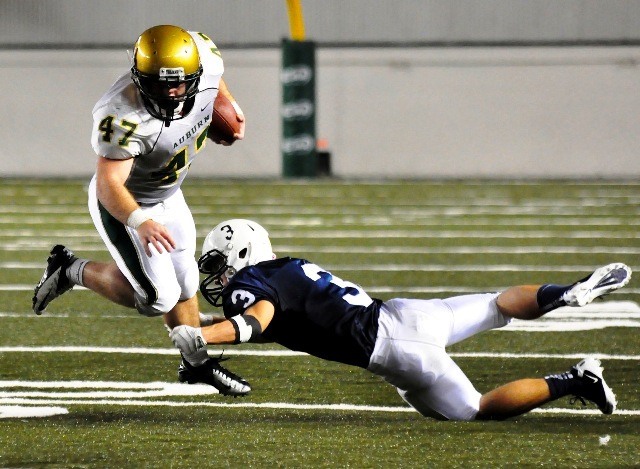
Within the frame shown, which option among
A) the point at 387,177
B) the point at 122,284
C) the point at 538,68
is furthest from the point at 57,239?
the point at 538,68

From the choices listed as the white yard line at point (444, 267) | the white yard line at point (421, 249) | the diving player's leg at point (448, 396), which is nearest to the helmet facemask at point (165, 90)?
the diving player's leg at point (448, 396)

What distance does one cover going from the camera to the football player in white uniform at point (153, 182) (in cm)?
377

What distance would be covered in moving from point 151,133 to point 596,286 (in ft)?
4.73

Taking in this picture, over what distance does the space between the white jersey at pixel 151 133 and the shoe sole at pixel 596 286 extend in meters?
1.38

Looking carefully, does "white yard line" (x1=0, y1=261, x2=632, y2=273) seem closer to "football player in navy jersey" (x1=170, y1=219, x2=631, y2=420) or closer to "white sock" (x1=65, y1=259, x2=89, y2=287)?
"white sock" (x1=65, y1=259, x2=89, y2=287)

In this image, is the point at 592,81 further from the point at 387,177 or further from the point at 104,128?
the point at 104,128

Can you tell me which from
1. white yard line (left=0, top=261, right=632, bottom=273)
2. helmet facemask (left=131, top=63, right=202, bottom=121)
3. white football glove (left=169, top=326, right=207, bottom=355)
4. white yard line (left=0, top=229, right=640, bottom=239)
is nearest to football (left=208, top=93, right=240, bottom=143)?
helmet facemask (left=131, top=63, right=202, bottom=121)

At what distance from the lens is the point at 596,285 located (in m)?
3.52

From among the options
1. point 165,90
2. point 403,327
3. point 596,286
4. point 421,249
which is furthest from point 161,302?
point 421,249

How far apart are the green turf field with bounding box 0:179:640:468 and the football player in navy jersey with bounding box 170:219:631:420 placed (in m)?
0.08

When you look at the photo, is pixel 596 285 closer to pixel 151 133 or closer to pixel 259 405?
pixel 259 405

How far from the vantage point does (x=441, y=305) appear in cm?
361

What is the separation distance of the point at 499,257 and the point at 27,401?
4.05 m

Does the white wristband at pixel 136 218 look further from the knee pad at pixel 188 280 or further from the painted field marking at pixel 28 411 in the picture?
the knee pad at pixel 188 280
